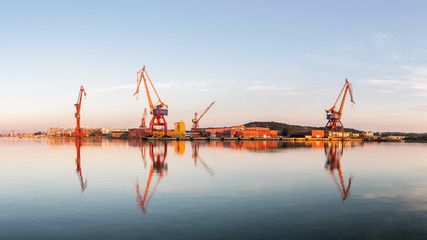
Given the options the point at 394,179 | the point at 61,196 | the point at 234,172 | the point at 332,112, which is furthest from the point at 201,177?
the point at 332,112

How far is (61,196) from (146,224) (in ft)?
25.9

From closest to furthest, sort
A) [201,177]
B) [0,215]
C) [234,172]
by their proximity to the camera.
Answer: [0,215]
[201,177]
[234,172]

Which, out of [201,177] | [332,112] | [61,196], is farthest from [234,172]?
[332,112]

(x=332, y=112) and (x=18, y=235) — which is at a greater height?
(x=332, y=112)

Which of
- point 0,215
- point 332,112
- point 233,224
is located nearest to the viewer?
point 233,224

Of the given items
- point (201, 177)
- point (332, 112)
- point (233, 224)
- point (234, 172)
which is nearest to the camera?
point (233, 224)

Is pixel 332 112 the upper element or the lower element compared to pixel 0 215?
upper

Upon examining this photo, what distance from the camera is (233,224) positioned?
11719mm

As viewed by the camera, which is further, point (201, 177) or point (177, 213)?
point (201, 177)

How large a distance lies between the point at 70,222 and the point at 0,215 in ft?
11.4

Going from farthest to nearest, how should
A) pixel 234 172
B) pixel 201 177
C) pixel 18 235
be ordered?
1. pixel 234 172
2. pixel 201 177
3. pixel 18 235

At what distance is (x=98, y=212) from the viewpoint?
535 inches

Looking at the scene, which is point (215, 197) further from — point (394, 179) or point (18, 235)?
point (394, 179)

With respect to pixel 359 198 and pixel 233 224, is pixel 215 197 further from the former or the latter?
pixel 359 198
